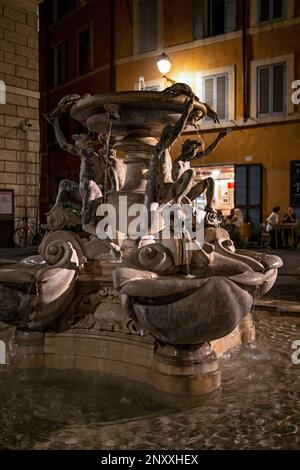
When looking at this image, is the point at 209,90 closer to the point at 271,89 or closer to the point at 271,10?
the point at 271,89

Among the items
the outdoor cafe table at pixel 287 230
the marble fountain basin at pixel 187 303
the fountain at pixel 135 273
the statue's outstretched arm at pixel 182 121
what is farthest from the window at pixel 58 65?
the marble fountain basin at pixel 187 303

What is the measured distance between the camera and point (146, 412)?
3.26 m

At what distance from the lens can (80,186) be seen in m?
4.93

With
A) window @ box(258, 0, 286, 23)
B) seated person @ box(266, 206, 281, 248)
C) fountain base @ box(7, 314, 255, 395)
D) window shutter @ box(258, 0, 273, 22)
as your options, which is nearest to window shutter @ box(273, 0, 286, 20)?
window @ box(258, 0, 286, 23)

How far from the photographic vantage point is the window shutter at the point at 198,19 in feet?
63.8

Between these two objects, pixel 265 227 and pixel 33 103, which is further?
Answer: pixel 265 227

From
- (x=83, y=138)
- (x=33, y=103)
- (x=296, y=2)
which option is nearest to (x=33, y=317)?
(x=83, y=138)

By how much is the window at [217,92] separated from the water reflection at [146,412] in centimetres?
1563

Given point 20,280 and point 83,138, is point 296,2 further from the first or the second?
point 20,280

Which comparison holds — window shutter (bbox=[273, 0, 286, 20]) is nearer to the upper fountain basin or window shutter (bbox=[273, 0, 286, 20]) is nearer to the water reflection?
the upper fountain basin

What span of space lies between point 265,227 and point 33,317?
13.4 meters

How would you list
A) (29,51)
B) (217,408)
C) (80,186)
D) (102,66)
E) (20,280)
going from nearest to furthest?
(217,408), (20,280), (80,186), (29,51), (102,66)

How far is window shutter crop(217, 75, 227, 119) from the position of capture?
18875 millimetres

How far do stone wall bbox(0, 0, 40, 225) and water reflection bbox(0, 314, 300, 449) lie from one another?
11.8 metres
